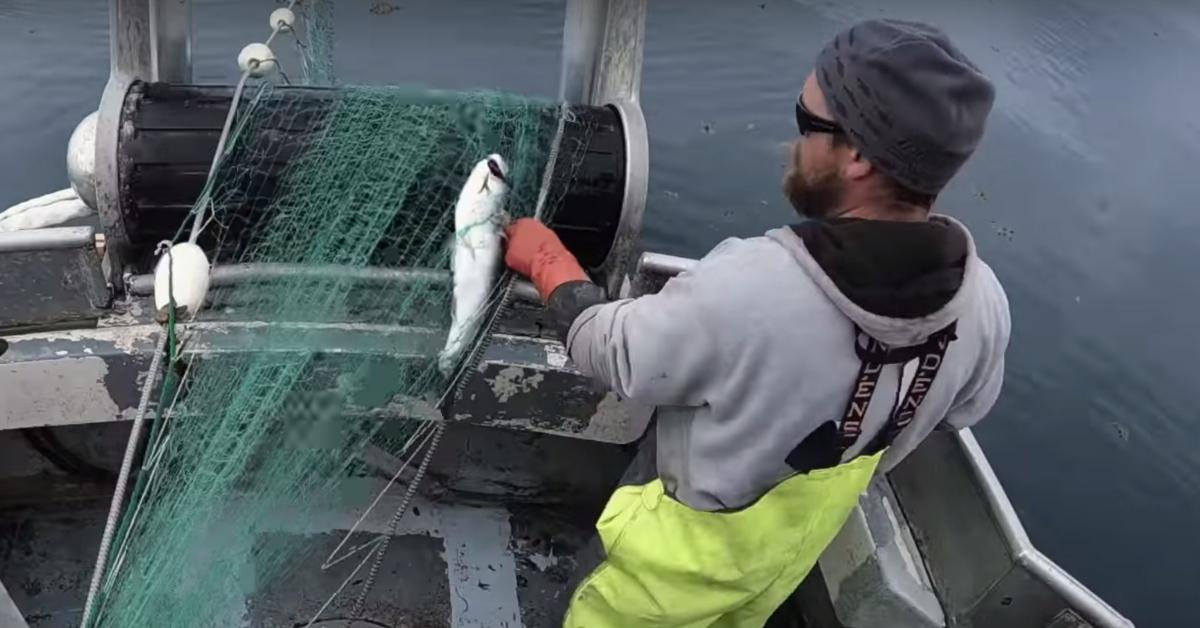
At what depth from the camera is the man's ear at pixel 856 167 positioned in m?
1.55

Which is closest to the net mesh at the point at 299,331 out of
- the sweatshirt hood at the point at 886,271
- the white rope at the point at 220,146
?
the white rope at the point at 220,146

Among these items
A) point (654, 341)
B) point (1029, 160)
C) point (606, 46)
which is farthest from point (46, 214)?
point (1029, 160)

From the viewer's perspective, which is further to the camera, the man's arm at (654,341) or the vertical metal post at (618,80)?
the vertical metal post at (618,80)

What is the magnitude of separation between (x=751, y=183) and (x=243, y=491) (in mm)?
3908

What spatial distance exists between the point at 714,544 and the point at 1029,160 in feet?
16.8

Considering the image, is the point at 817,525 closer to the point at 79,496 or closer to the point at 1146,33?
the point at 79,496

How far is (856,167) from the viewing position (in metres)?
1.57

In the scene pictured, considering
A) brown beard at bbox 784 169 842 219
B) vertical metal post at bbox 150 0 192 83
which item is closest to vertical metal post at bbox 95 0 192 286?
vertical metal post at bbox 150 0 192 83

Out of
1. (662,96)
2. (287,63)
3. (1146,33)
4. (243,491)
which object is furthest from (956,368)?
(1146,33)

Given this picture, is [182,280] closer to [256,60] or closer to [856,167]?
[256,60]

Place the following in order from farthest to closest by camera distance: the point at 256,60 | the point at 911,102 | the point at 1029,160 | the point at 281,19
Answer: the point at 1029,160, the point at 281,19, the point at 256,60, the point at 911,102

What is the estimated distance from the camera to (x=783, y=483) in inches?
72.8

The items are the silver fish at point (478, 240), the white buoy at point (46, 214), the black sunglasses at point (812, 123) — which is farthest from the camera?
the white buoy at point (46, 214)

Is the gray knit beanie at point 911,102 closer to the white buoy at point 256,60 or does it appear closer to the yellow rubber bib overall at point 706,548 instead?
the yellow rubber bib overall at point 706,548
